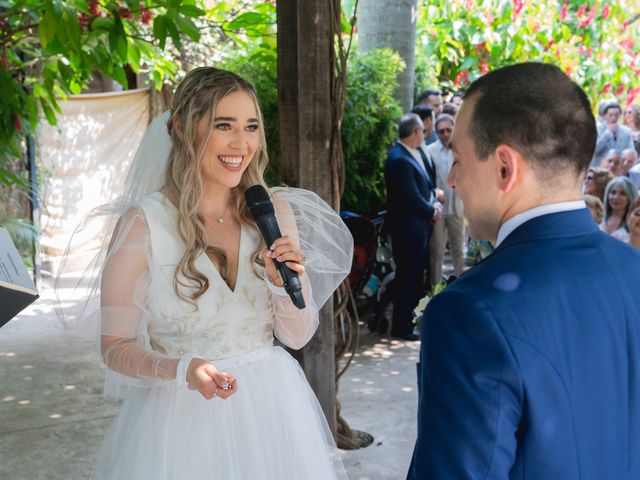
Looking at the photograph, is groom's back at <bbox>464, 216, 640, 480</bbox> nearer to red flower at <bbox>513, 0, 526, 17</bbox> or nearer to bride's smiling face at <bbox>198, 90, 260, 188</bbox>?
bride's smiling face at <bbox>198, 90, 260, 188</bbox>

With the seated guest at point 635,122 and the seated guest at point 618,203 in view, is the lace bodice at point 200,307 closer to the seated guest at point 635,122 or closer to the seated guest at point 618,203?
the seated guest at point 618,203

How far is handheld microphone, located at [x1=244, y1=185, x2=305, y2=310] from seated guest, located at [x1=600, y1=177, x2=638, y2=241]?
416 cm

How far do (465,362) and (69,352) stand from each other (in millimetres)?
6129

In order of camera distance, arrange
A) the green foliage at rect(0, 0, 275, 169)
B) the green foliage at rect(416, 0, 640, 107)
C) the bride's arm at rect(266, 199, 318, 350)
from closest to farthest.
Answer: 1. the bride's arm at rect(266, 199, 318, 350)
2. the green foliage at rect(0, 0, 275, 169)
3. the green foliage at rect(416, 0, 640, 107)

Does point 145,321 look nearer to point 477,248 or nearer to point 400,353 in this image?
point 400,353

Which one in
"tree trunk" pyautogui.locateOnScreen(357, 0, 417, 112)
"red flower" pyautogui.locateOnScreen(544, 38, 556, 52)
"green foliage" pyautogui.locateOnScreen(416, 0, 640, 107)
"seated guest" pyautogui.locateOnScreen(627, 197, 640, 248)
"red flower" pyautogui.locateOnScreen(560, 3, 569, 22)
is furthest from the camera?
"red flower" pyautogui.locateOnScreen(560, 3, 569, 22)

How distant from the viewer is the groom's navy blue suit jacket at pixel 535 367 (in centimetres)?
126

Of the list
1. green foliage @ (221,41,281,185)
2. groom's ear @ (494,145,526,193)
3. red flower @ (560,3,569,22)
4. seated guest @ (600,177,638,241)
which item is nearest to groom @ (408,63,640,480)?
groom's ear @ (494,145,526,193)

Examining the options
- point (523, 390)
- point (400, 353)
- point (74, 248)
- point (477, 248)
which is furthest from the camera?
point (477, 248)

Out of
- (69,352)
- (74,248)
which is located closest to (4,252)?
(74,248)

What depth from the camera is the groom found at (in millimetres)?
1262

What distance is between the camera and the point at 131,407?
9.08ft

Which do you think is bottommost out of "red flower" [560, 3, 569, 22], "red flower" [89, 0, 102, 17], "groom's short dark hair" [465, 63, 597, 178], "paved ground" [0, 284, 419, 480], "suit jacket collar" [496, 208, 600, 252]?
"paved ground" [0, 284, 419, 480]

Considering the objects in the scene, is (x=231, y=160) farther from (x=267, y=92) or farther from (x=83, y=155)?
(x=83, y=155)
